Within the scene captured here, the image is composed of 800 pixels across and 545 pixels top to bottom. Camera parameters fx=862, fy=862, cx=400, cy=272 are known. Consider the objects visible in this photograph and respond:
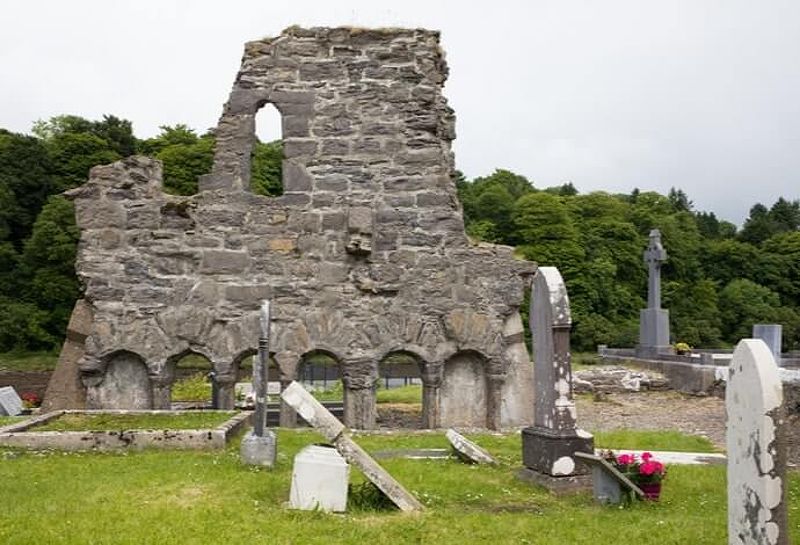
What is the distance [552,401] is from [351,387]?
16.7 feet

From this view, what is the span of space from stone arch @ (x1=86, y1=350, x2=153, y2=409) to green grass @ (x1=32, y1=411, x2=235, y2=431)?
1493mm

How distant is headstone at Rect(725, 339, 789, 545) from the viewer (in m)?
4.84

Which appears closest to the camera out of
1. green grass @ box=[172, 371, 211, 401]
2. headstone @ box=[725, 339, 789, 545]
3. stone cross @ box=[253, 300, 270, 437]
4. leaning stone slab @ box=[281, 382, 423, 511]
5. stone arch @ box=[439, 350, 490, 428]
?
headstone @ box=[725, 339, 789, 545]

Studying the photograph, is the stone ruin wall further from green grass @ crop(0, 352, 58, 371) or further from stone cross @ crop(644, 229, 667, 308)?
green grass @ crop(0, 352, 58, 371)

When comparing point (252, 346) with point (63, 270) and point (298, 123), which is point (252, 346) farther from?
point (63, 270)

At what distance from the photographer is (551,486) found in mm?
8289

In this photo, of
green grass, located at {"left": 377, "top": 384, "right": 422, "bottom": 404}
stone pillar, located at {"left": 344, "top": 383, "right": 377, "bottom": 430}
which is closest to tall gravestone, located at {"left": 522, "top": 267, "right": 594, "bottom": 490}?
stone pillar, located at {"left": 344, "top": 383, "right": 377, "bottom": 430}

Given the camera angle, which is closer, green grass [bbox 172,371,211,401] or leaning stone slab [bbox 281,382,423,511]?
leaning stone slab [bbox 281,382,423,511]

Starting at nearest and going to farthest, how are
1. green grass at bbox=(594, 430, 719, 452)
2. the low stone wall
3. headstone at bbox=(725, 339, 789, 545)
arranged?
headstone at bbox=(725, 339, 789, 545)
the low stone wall
green grass at bbox=(594, 430, 719, 452)

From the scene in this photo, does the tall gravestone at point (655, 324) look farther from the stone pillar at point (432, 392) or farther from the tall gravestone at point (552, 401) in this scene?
the tall gravestone at point (552, 401)

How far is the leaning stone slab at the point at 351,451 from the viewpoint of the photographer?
23.4 feet

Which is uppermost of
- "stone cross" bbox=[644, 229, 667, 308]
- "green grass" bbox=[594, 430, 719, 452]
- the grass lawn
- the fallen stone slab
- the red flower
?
"stone cross" bbox=[644, 229, 667, 308]

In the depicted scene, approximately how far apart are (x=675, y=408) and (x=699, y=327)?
122 feet

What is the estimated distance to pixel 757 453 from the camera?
16.1ft
